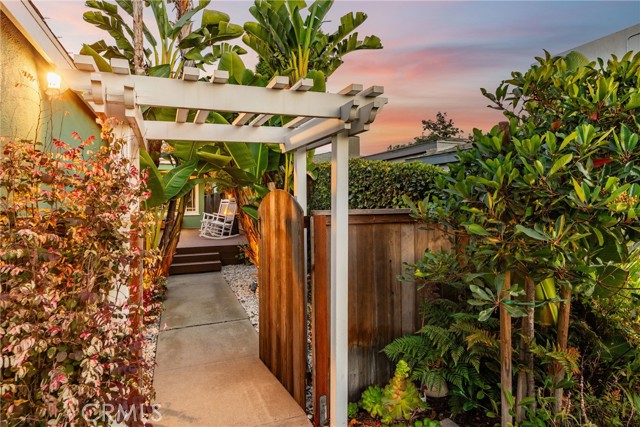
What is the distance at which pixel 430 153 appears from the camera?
872 cm

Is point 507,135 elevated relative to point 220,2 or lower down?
lower down

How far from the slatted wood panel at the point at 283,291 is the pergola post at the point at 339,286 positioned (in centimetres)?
34

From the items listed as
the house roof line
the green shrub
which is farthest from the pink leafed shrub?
the green shrub

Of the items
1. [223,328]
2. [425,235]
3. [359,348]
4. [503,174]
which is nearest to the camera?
[503,174]

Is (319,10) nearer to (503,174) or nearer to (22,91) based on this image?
(22,91)

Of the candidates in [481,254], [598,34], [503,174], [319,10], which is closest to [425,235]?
[481,254]

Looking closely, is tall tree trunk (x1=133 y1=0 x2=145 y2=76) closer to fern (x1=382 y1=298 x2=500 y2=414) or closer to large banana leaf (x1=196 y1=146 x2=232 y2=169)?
large banana leaf (x1=196 y1=146 x2=232 y2=169)

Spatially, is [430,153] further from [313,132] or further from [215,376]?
[215,376]

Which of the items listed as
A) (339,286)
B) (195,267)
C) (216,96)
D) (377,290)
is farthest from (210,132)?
(195,267)

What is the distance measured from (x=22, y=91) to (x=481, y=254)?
3.74 meters

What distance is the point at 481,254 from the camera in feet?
6.98

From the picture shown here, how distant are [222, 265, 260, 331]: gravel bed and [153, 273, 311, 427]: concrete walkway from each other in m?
0.17

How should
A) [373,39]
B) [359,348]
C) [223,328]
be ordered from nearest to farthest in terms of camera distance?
1. [359,348]
2. [223,328]
3. [373,39]

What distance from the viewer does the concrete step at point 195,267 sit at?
318 inches
